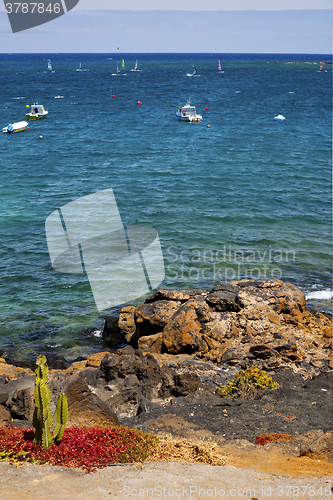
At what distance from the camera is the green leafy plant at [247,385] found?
12172 millimetres

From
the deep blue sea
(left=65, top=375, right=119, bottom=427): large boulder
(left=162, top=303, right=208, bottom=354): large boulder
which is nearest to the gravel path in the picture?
(left=65, top=375, right=119, bottom=427): large boulder

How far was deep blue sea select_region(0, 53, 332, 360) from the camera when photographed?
21938 mm

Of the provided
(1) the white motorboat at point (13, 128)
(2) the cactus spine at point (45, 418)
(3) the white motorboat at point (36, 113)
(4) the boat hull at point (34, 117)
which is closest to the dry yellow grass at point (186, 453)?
(2) the cactus spine at point (45, 418)

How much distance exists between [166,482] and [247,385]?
527 centimetres

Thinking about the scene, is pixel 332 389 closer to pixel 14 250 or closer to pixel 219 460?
pixel 219 460

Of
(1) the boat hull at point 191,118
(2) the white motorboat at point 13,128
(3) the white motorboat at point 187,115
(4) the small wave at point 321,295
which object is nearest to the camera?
(4) the small wave at point 321,295

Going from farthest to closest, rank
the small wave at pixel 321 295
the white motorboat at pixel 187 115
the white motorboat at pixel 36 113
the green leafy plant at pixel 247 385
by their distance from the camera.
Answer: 1. the white motorboat at pixel 187 115
2. the white motorboat at pixel 36 113
3. the small wave at pixel 321 295
4. the green leafy plant at pixel 247 385

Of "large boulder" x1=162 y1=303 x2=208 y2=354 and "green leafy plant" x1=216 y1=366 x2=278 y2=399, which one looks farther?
"large boulder" x1=162 y1=303 x2=208 y2=354

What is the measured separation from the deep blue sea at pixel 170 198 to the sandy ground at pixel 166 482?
1010 cm

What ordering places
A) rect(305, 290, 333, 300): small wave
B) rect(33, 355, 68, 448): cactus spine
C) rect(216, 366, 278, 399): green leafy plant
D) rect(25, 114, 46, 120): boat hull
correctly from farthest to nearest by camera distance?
rect(25, 114, 46, 120): boat hull, rect(305, 290, 333, 300): small wave, rect(216, 366, 278, 399): green leafy plant, rect(33, 355, 68, 448): cactus spine

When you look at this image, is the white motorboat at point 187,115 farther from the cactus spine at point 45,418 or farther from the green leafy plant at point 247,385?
the cactus spine at point 45,418

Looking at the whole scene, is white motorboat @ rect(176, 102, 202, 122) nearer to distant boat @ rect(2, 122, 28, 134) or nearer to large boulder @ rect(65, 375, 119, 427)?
distant boat @ rect(2, 122, 28, 134)

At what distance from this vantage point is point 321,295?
2198cm

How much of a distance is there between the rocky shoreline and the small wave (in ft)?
15.9
